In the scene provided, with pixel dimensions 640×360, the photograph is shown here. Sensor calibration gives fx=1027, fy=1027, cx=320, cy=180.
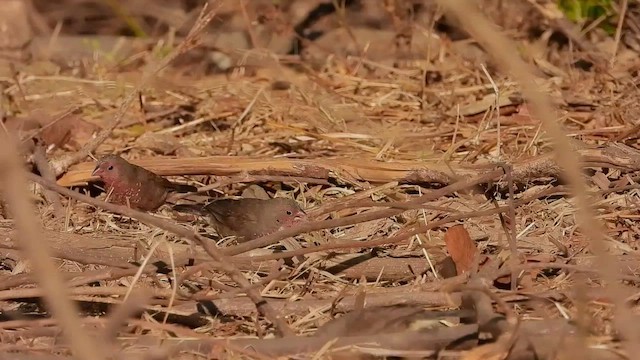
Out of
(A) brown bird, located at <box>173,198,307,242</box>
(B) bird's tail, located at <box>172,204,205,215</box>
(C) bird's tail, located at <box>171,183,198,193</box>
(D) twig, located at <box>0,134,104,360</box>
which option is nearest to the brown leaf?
(A) brown bird, located at <box>173,198,307,242</box>

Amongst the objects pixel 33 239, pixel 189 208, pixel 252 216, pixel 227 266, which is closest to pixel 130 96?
pixel 189 208

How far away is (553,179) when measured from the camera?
3.88 metres

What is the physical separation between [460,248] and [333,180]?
0.89m

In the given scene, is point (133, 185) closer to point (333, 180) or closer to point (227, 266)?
point (333, 180)

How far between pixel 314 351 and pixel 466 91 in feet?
8.93

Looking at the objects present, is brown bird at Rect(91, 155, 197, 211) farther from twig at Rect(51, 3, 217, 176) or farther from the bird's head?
twig at Rect(51, 3, 217, 176)

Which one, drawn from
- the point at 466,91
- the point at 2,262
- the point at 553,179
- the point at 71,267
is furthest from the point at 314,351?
the point at 466,91

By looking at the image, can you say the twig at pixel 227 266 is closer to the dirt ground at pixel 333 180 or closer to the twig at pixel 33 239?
the dirt ground at pixel 333 180

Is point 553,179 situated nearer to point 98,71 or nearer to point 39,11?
point 98,71

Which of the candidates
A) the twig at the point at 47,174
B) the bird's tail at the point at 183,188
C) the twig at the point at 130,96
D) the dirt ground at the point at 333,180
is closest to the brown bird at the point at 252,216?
the dirt ground at the point at 333,180

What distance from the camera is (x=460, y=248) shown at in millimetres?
3305

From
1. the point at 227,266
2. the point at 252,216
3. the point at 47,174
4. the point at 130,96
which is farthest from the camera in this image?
the point at 130,96

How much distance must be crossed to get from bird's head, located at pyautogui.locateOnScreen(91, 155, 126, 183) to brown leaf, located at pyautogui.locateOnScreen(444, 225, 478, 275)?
4.78 feet

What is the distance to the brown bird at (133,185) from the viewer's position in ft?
13.3
